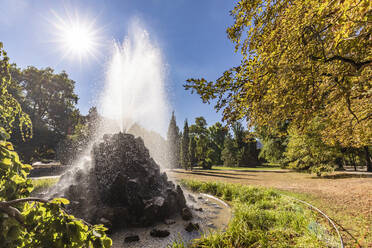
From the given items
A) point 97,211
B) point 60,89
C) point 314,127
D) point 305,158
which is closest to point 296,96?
point 97,211

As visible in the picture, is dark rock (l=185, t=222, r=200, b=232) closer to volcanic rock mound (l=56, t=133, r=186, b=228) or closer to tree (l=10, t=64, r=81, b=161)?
volcanic rock mound (l=56, t=133, r=186, b=228)

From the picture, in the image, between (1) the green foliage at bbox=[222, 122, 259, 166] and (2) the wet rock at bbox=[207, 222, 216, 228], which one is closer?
(2) the wet rock at bbox=[207, 222, 216, 228]

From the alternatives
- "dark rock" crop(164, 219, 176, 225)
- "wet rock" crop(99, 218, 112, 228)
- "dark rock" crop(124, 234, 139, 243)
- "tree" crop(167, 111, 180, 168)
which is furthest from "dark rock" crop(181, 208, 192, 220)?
"tree" crop(167, 111, 180, 168)

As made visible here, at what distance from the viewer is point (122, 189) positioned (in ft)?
23.1

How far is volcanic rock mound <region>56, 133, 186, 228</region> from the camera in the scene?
6258mm

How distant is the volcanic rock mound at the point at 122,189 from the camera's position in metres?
6.26

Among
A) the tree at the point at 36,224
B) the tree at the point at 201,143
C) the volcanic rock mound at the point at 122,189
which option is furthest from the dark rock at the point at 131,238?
the tree at the point at 201,143

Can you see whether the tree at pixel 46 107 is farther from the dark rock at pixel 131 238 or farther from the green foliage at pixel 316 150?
the green foliage at pixel 316 150

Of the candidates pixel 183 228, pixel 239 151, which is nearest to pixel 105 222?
pixel 183 228

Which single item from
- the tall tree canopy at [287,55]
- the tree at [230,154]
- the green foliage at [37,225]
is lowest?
the tree at [230,154]

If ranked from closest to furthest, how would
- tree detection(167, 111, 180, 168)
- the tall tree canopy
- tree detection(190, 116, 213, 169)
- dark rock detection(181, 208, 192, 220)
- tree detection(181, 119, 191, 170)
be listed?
1. the tall tree canopy
2. dark rock detection(181, 208, 192, 220)
3. tree detection(181, 119, 191, 170)
4. tree detection(190, 116, 213, 169)
5. tree detection(167, 111, 180, 168)

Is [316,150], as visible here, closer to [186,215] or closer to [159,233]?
[186,215]

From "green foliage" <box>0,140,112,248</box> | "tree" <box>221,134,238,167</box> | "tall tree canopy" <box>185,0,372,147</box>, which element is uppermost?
"tall tree canopy" <box>185,0,372,147</box>

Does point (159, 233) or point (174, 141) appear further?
point (174, 141)
